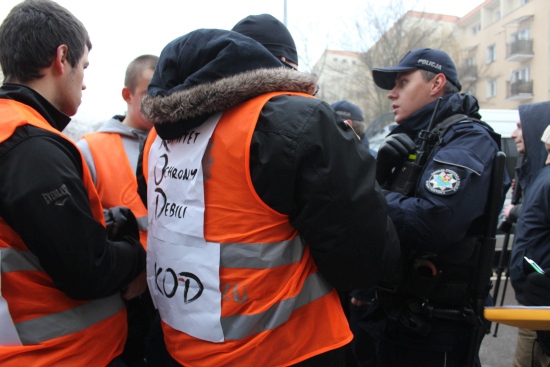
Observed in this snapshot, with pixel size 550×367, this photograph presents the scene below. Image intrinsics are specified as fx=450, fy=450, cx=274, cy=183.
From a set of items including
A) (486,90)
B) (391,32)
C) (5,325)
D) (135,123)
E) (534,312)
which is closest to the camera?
(5,325)

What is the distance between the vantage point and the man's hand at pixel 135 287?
187cm

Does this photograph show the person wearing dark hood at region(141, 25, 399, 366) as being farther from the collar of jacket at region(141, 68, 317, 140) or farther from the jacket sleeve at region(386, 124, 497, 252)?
the jacket sleeve at region(386, 124, 497, 252)

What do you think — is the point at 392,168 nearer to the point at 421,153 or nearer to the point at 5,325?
the point at 421,153

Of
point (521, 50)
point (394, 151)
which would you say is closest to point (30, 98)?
point (394, 151)

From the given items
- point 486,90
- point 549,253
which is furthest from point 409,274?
point 486,90

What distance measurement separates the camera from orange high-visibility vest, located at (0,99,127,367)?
144 cm

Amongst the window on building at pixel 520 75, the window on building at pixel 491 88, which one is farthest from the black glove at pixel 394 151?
the window on building at pixel 491 88

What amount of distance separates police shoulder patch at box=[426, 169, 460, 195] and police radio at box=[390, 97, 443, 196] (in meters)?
0.13

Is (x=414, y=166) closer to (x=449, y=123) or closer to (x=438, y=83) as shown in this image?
(x=449, y=123)

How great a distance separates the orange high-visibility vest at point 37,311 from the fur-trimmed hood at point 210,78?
40cm

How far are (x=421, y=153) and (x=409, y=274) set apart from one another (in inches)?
24.2

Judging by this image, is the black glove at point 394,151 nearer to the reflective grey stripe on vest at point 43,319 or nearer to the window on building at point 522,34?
the reflective grey stripe on vest at point 43,319

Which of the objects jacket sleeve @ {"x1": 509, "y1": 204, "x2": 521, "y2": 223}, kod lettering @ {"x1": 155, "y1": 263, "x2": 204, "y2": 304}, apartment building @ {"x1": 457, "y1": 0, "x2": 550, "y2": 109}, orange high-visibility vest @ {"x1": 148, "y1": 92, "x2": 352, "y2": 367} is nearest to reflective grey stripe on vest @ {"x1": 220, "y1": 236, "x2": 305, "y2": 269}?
orange high-visibility vest @ {"x1": 148, "y1": 92, "x2": 352, "y2": 367}

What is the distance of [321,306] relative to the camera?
1579 mm
